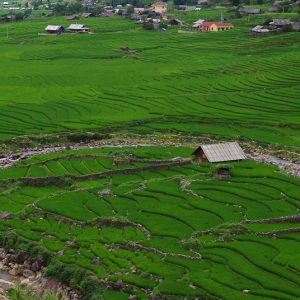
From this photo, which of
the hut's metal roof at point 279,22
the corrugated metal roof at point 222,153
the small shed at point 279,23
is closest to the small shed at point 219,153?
the corrugated metal roof at point 222,153

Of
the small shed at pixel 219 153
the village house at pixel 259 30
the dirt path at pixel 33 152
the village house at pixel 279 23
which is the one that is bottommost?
the village house at pixel 259 30

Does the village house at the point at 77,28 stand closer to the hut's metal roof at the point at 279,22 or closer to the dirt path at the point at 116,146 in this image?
the hut's metal roof at the point at 279,22

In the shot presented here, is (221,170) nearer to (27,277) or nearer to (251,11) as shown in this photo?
(27,277)

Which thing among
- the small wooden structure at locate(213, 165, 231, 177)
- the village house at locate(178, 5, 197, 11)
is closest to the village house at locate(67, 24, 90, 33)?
the village house at locate(178, 5, 197, 11)

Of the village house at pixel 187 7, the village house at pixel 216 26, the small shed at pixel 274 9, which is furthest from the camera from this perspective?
the village house at pixel 187 7

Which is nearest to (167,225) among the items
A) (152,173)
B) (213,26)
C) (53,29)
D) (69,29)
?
(152,173)

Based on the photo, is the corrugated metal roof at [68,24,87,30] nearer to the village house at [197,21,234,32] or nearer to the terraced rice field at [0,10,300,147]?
the terraced rice field at [0,10,300,147]

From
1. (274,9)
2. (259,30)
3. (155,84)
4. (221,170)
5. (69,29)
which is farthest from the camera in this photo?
(274,9)
